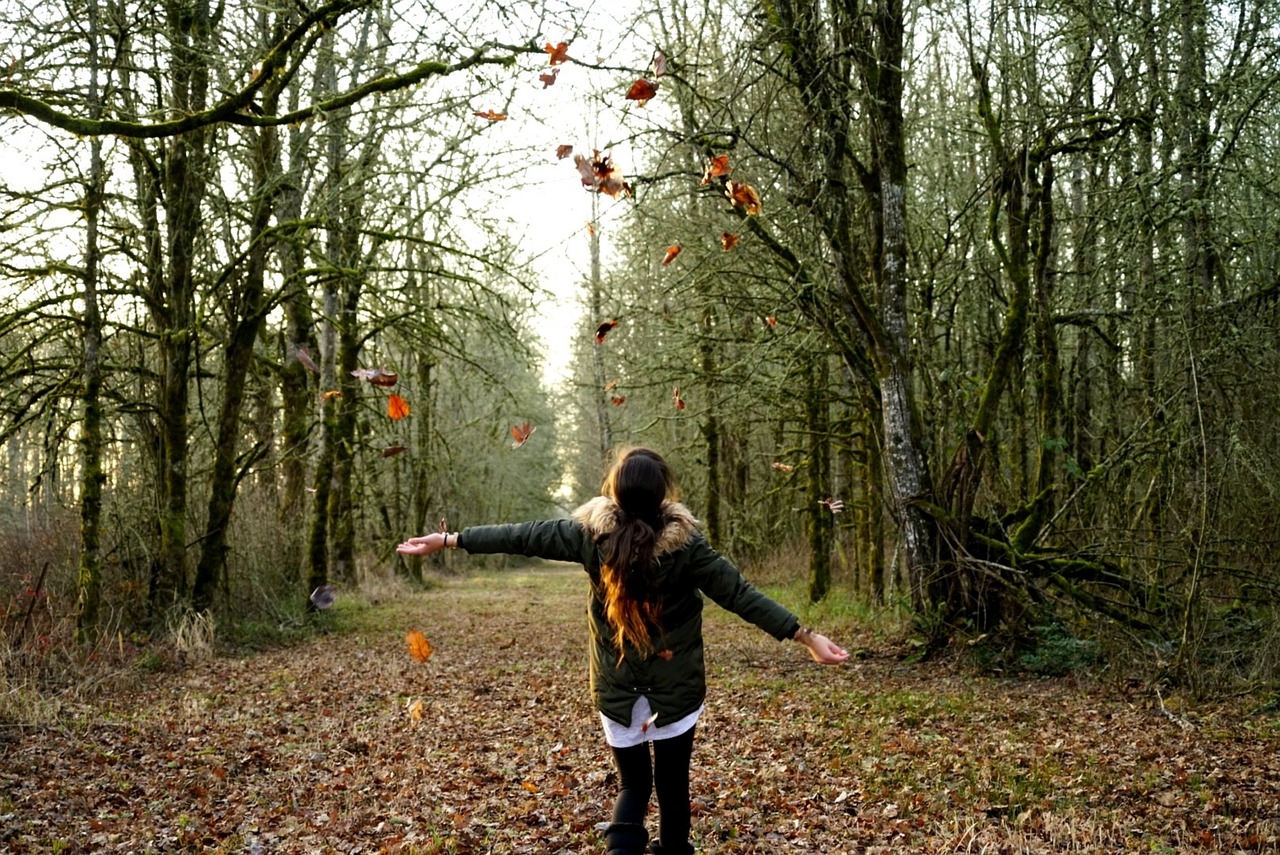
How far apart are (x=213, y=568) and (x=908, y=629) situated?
7.98 meters

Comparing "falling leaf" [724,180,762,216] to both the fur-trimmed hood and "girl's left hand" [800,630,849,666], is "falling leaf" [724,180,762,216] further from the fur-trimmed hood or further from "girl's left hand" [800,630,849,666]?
"girl's left hand" [800,630,849,666]

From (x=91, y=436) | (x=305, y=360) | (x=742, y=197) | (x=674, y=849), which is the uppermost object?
(x=742, y=197)

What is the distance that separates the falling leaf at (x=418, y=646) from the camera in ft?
37.5

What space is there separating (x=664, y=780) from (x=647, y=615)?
26.1 inches

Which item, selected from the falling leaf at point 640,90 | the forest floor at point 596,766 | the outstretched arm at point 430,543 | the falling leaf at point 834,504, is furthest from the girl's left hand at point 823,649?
the falling leaf at point 834,504

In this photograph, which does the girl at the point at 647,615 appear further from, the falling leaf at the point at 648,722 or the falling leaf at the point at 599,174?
the falling leaf at the point at 599,174

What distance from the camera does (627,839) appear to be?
3699 mm

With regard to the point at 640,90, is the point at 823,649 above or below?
below

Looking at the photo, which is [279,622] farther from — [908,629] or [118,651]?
[908,629]

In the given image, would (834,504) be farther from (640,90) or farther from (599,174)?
(640,90)

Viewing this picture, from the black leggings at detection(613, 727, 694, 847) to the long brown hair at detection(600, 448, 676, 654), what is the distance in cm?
40

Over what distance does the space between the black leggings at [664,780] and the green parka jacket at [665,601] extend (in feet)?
0.43

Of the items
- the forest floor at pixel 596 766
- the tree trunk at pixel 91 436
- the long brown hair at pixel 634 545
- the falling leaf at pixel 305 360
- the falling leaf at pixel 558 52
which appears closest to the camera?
the long brown hair at pixel 634 545

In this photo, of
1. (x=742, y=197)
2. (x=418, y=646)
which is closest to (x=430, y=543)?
(x=742, y=197)
